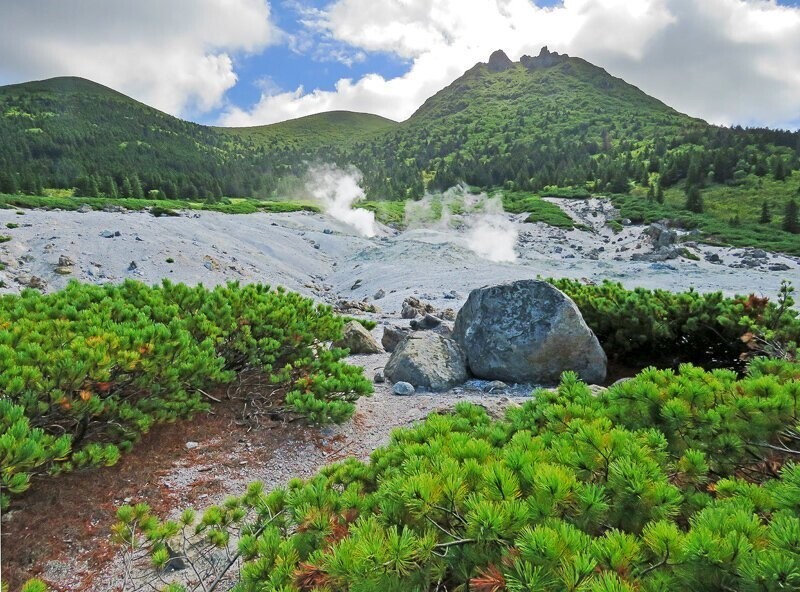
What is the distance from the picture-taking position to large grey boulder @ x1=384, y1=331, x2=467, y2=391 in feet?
25.8

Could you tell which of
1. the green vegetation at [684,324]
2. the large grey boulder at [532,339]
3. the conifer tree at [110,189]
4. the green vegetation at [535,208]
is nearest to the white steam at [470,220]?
the green vegetation at [535,208]

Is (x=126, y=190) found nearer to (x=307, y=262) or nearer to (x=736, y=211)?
(x=307, y=262)

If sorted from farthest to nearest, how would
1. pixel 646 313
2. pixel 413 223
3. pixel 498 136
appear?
pixel 498 136 → pixel 413 223 → pixel 646 313

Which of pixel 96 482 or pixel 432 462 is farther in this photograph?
pixel 96 482

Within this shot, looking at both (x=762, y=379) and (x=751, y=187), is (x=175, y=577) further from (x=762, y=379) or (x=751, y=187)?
(x=751, y=187)

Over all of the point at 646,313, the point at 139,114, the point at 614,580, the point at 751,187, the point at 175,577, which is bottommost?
the point at 175,577

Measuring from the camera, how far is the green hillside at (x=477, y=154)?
58.1 metres

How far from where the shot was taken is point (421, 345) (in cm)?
829

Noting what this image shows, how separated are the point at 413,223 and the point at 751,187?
43428 mm

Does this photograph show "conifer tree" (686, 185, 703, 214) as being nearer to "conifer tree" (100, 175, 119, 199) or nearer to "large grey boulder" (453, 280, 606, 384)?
"large grey boulder" (453, 280, 606, 384)

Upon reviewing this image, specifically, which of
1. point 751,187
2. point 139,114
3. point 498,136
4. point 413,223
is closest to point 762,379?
point 413,223

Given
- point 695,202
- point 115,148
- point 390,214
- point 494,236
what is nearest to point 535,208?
point 695,202

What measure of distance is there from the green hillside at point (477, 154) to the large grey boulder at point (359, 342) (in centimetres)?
3502

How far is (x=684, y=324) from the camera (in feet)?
26.3
